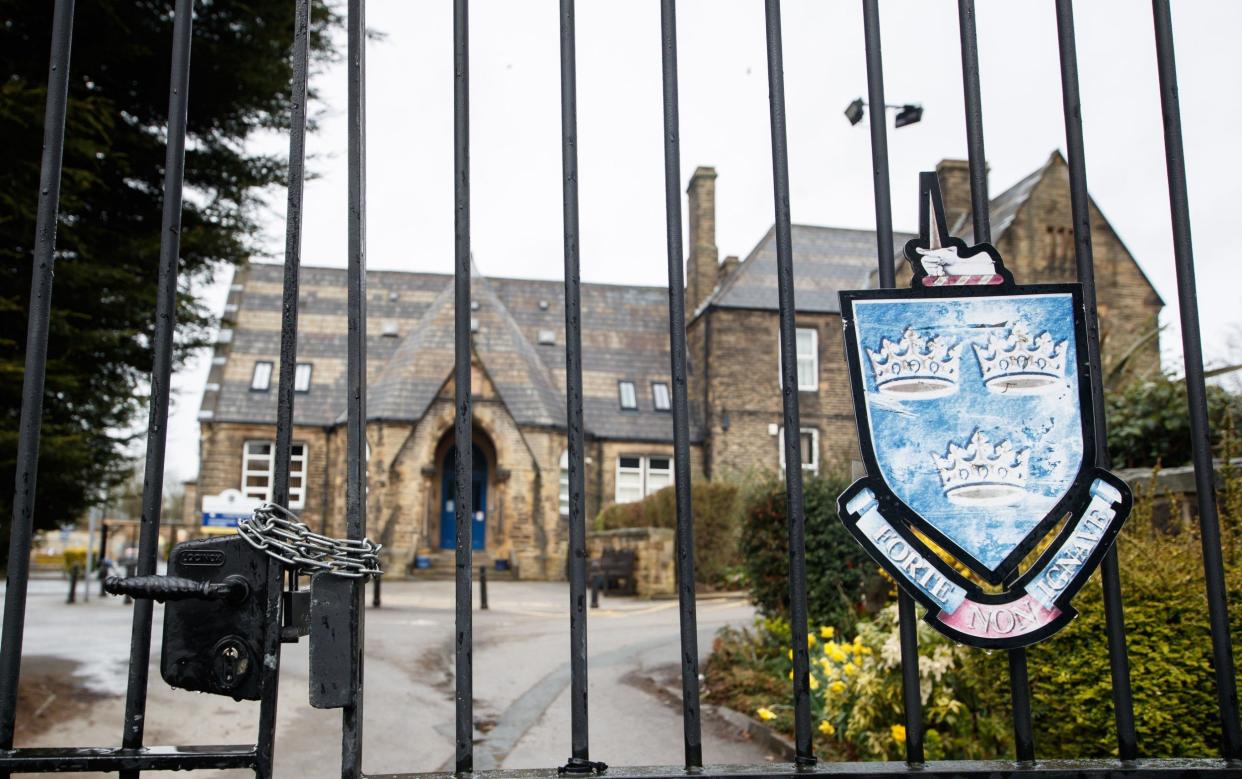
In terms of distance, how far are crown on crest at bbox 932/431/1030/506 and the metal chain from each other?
4.43ft

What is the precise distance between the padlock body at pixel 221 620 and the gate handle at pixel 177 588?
21 millimetres

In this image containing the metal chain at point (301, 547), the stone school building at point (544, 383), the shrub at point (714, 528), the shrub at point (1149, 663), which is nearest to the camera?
the metal chain at point (301, 547)

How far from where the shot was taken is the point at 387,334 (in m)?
36.9

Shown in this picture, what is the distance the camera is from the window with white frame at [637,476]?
1353 inches

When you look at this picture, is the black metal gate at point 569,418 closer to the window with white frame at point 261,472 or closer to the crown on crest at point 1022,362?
the crown on crest at point 1022,362

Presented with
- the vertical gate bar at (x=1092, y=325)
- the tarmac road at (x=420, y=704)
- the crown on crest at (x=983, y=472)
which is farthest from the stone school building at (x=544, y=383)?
the crown on crest at (x=983, y=472)

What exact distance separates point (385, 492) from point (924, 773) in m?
28.9

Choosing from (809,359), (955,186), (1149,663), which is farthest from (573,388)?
(809,359)

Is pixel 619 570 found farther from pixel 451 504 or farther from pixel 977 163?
pixel 977 163

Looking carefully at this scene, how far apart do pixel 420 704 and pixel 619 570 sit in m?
14.4

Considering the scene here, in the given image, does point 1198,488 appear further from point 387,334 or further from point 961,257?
point 387,334

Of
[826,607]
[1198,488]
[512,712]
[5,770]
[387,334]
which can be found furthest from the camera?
[387,334]

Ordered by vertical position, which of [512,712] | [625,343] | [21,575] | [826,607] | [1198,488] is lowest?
[512,712]

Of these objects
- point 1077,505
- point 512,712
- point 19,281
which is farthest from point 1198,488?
point 19,281
